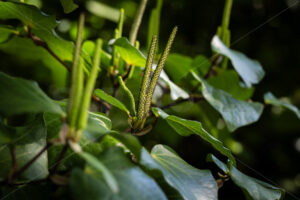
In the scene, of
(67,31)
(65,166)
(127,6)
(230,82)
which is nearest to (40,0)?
(67,31)

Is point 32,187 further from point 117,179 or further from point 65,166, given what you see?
point 117,179

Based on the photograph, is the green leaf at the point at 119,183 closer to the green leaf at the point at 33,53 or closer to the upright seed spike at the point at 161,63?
the upright seed spike at the point at 161,63

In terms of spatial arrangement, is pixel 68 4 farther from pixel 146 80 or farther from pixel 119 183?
pixel 119 183

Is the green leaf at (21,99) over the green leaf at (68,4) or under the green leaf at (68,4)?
under

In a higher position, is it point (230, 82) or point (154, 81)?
point (154, 81)

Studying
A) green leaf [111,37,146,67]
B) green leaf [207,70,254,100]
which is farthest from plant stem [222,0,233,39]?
green leaf [111,37,146,67]

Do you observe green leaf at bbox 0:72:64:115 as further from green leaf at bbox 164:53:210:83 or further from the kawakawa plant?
green leaf at bbox 164:53:210:83

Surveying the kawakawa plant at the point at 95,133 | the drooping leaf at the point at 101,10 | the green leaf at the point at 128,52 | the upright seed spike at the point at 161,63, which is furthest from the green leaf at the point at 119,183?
the drooping leaf at the point at 101,10
